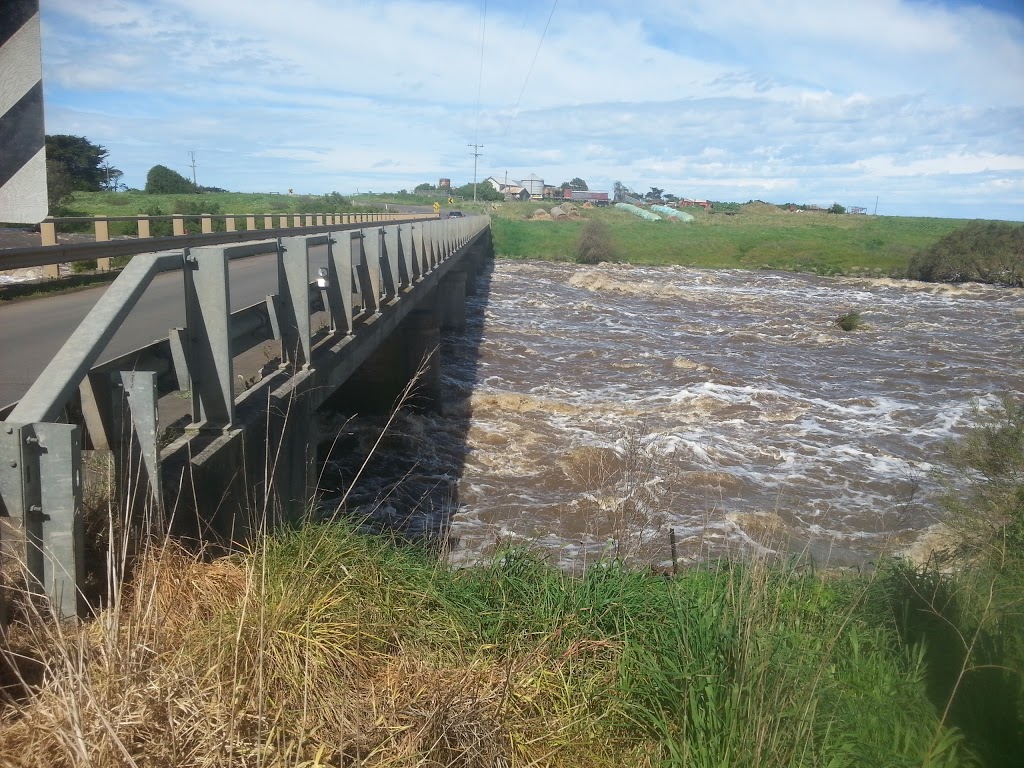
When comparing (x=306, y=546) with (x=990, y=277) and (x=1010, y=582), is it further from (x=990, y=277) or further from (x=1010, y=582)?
(x=990, y=277)

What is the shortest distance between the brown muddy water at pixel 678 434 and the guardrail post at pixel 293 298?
144cm

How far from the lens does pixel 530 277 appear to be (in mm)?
52062

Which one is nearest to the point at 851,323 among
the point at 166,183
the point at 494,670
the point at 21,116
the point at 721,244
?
the point at 494,670

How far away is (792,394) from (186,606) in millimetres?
18611

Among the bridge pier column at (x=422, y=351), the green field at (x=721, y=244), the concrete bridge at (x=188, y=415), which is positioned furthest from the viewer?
the green field at (x=721, y=244)

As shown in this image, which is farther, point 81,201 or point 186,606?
point 81,201

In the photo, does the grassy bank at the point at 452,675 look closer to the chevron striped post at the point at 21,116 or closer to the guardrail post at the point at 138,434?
the guardrail post at the point at 138,434

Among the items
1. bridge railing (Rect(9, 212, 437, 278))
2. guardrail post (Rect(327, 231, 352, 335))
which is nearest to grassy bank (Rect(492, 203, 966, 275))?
bridge railing (Rect(9, 212, 437, 278))

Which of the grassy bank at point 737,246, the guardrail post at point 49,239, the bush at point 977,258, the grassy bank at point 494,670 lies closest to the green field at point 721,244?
the grassy bank at point 737,246

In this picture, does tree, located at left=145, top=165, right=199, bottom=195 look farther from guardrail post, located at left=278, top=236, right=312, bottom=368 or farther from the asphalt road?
guardrail post, located at left=278, top=236, right=312, bottom=368

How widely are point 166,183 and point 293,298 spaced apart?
7188 centimetres

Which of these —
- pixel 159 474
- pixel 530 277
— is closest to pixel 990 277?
pixel 530 277

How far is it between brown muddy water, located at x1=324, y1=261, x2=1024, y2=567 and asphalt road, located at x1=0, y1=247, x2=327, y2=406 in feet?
8.75

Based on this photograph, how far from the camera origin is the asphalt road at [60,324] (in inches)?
299
